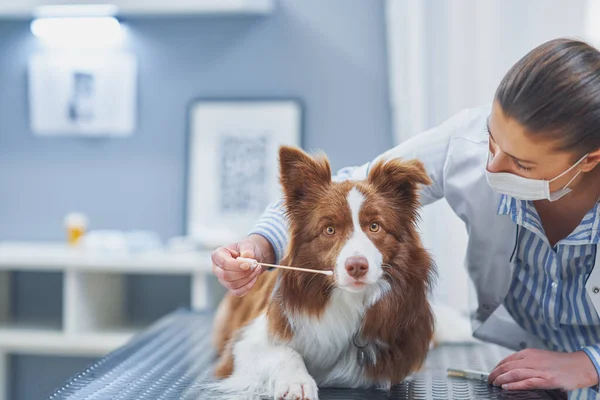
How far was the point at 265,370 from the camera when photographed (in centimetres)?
130

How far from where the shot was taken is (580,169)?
130cm

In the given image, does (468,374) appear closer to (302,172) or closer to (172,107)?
(302,172)

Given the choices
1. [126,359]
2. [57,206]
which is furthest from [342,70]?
[126,359]

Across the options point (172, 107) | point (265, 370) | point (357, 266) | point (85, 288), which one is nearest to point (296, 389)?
point (265, 370)

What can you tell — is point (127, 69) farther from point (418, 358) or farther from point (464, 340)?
point (418, 358)

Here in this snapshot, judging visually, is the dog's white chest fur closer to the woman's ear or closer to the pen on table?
the pen on table

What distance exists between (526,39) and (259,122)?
128 cm

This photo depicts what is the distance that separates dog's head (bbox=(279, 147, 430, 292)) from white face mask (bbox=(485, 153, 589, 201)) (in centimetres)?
14

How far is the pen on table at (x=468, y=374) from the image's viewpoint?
59.9 inches

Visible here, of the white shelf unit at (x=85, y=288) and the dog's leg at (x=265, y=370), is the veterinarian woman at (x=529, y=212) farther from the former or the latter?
the white shelf unit at (x=85, y=288)

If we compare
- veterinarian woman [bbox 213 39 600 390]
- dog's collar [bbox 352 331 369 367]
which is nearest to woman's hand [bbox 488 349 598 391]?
veterinarian woman [bbox 213 39 600 390]

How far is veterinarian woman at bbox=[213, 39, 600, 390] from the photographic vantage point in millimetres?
1217

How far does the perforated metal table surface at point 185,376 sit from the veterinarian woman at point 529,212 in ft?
0.28

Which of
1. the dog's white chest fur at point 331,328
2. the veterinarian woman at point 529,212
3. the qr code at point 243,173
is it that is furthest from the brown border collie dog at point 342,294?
the qr code at point 243,173
